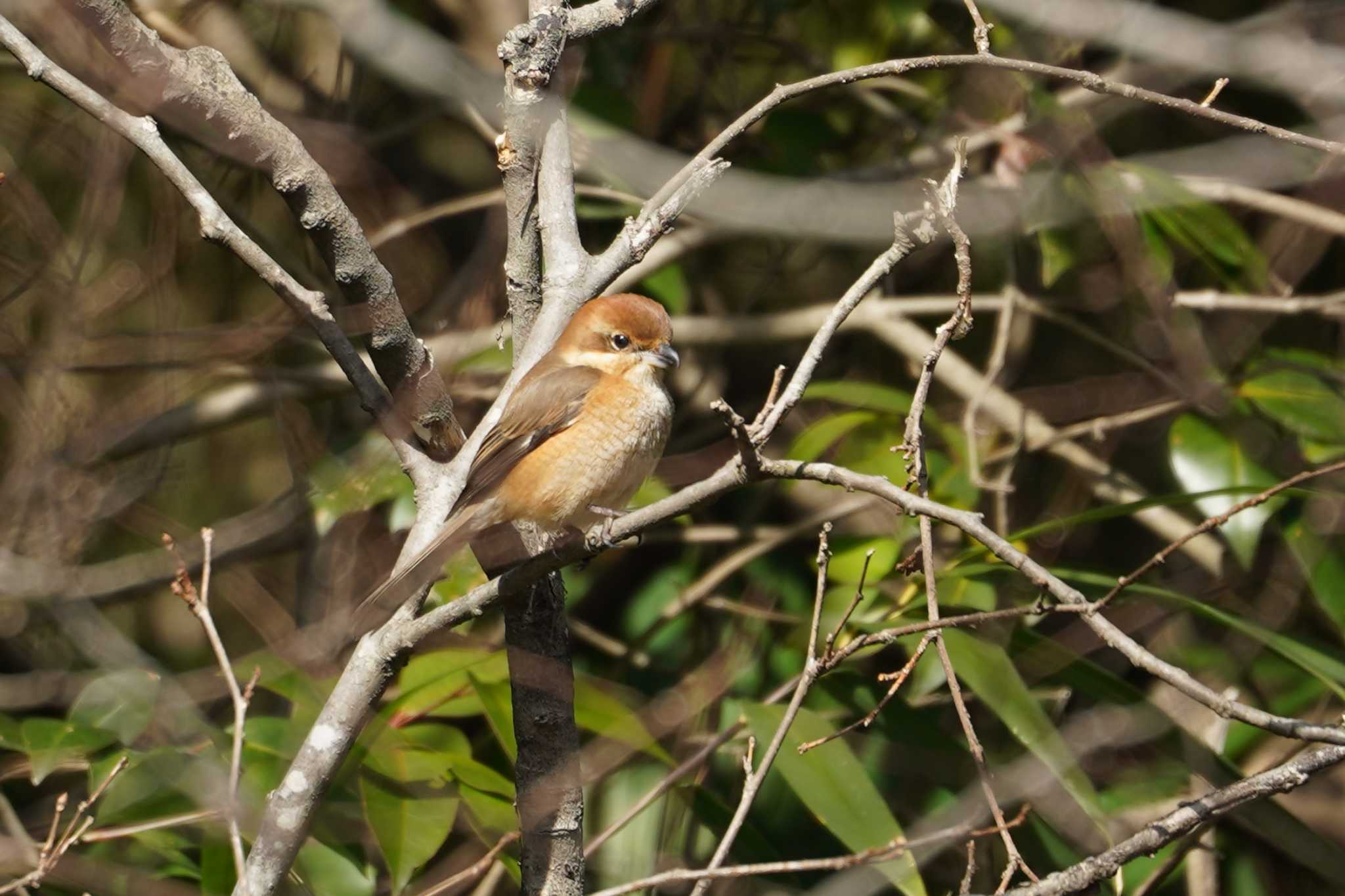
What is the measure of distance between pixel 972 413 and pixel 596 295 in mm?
2180

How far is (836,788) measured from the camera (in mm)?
3449

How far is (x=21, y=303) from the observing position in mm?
5418

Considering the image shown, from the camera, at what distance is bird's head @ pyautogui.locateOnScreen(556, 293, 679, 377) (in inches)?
149

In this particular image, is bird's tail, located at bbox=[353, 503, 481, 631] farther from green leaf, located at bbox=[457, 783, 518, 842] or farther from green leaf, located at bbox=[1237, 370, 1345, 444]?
green leaf, located at bbox=[1237, 370, 1345, 444]

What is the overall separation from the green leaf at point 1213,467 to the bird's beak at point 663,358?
5.81ft

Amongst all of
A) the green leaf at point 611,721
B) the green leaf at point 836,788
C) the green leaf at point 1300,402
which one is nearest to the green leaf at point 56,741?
the green leaf at point 611,721

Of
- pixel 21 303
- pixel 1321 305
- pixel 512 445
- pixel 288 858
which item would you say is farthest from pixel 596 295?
pixel 21 303

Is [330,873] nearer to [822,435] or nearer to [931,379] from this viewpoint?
[822,435]

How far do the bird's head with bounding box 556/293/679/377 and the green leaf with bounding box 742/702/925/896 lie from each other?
3.48 feet

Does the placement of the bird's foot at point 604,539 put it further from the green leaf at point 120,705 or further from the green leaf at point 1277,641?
the green leaf at point 120,705

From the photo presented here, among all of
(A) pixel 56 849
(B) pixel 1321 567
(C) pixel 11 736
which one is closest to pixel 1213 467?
(B) pixel 1321 567

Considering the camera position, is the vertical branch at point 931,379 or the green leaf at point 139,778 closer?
the vertical branch at point 931,379

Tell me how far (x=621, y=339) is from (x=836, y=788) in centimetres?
144

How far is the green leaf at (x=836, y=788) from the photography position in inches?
130
